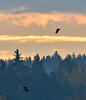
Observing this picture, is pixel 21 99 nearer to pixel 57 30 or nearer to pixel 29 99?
pixel 29 99

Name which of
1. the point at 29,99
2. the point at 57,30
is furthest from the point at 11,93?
the point at 57,30

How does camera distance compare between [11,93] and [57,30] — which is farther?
[11,93]

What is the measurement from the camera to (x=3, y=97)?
18938 cm

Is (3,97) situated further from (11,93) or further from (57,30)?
(57,30)

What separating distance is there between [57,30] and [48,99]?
124 m

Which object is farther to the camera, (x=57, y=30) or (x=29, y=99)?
(x=29, y=99)

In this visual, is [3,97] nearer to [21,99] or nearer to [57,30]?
[21,99]

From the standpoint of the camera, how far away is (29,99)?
656ft

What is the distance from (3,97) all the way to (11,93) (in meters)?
10.5

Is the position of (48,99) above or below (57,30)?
below

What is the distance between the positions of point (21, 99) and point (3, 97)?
6.68 m

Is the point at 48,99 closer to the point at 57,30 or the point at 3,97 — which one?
the point at 3,97

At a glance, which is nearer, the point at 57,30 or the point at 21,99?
the point at 57,30

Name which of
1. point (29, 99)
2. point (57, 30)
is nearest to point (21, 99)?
point (29, 99)
